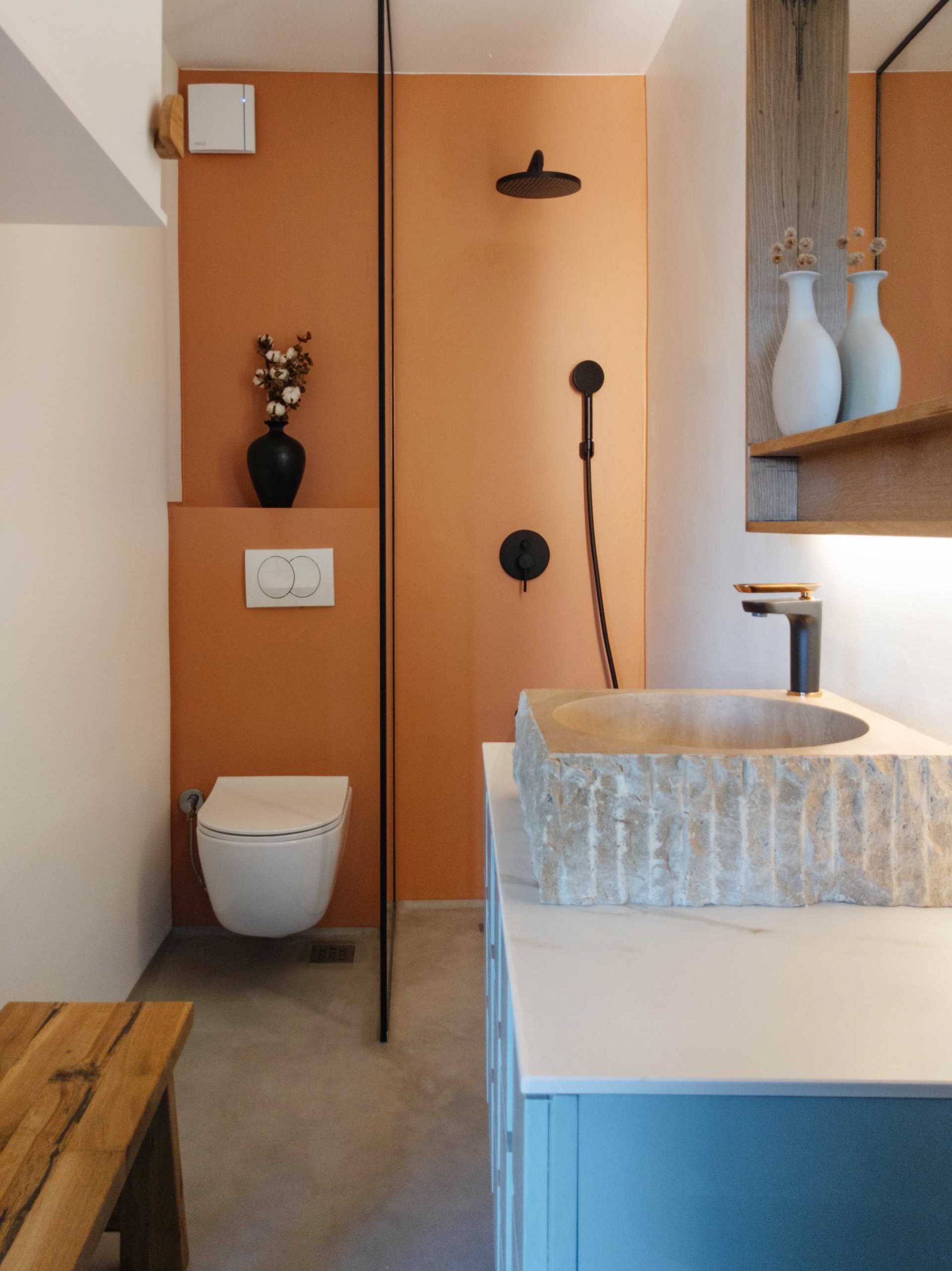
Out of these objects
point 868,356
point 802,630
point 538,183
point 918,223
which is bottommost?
point 802,630

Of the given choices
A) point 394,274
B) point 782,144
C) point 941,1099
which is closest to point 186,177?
point 394,274

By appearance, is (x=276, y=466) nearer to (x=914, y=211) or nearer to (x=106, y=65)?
(x=106, y=65)

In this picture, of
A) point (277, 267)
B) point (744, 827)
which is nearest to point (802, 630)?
point (744, 827)

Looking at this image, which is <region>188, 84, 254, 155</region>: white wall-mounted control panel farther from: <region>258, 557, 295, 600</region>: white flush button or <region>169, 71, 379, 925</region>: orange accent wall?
<region>258, 557, 295, 600</region>: white flush button

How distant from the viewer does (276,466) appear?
9.24 feet

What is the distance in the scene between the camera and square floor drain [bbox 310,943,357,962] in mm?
2795

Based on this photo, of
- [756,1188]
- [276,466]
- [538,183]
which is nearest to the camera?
[756,1188]

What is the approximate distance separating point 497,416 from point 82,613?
1.40 meters

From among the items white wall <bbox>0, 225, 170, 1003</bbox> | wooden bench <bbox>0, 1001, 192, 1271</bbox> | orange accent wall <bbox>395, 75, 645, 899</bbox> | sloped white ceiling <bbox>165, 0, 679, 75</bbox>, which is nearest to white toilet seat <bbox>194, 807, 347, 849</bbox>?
white wall <bbox>0, 225, 170, 1003</bbox>

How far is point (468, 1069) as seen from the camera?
2.23 m

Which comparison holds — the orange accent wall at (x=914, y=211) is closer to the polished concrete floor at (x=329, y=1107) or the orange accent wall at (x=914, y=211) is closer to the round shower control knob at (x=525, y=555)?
the polished concrete floor at (x=329, y=1107)

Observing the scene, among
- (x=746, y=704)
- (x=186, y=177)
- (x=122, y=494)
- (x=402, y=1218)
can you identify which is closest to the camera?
(x=746, y=704)

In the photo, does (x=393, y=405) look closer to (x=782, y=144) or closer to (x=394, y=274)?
(x=394, y=274)

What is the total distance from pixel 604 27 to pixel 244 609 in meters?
1.85
